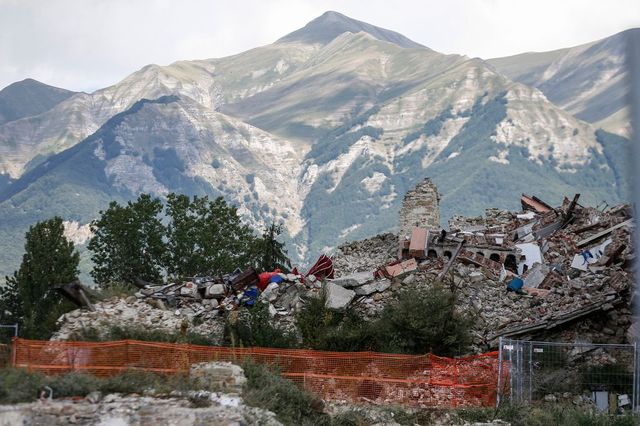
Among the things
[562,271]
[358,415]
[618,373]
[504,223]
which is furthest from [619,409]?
[504,223]

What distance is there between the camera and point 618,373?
25.4m

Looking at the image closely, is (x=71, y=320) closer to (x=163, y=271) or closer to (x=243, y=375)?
(x=243, y=375)

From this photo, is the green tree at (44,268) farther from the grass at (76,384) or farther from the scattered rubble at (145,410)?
the scattered rubble at (145,410)

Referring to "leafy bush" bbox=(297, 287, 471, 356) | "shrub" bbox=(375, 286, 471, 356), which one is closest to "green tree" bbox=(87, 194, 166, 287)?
"leafy bush" bbox=(297, 287, 471, 356)

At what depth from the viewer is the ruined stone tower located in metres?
42.3

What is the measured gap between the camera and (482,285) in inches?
1325

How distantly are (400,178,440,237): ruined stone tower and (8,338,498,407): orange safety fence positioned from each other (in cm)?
1624

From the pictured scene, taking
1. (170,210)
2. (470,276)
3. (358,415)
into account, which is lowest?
(358,415)

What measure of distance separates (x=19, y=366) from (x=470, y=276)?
56.5 ft

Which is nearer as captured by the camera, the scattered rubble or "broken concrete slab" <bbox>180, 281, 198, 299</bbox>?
the scattered rubble

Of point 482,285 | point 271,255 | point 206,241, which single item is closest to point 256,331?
point 482,285

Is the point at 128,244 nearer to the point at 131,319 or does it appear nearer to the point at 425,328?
the point at 131,319

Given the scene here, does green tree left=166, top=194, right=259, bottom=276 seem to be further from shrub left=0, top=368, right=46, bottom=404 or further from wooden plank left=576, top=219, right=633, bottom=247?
shrub left=0, top=368, right=46, bottom=404

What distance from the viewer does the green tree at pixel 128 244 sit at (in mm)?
60312
